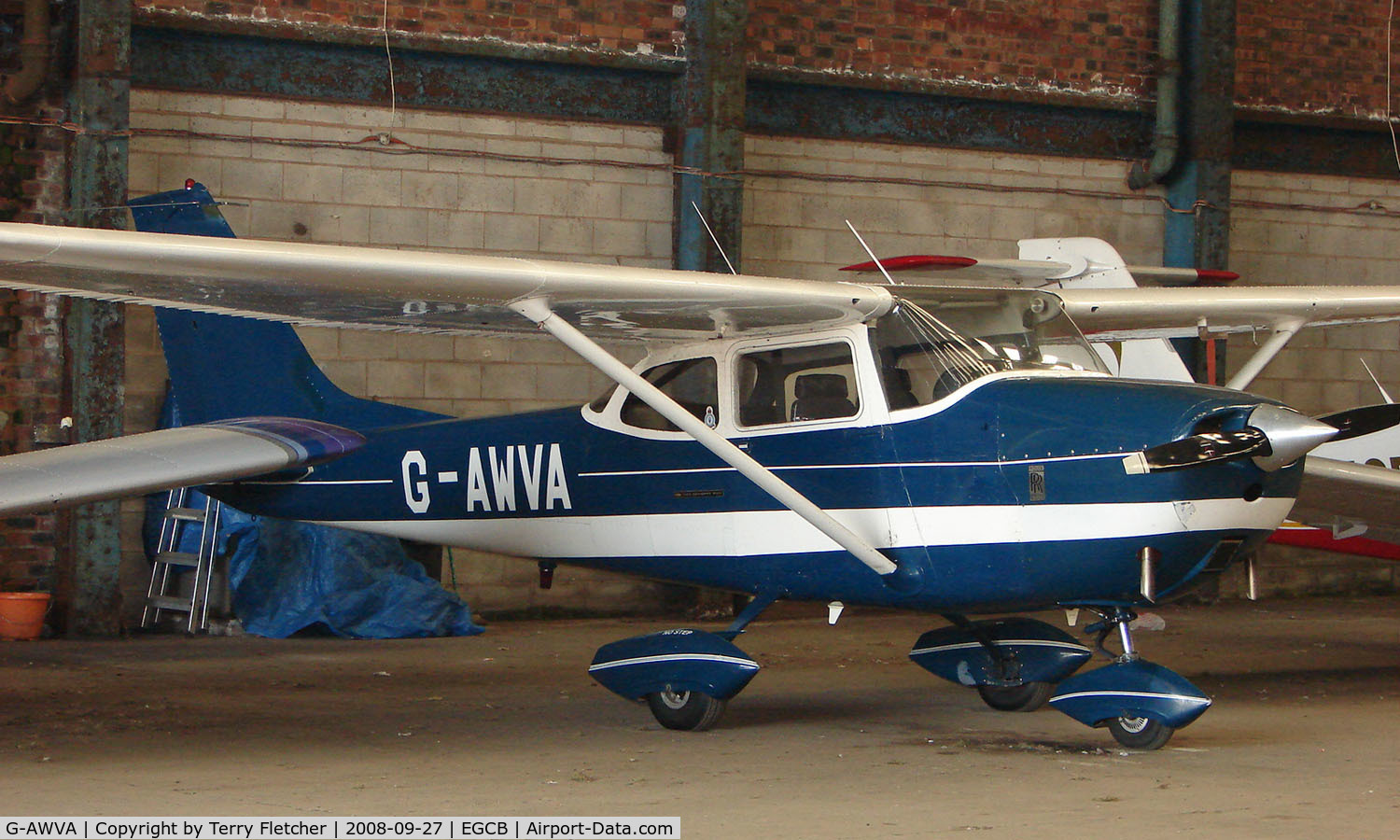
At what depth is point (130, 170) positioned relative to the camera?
10.9 meters

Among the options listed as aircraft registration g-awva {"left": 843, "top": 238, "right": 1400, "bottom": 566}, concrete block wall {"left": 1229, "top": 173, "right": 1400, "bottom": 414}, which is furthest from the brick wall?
aircraft registration g-awva {"left": 843, "top": 238, "right": 1400, "bottom": 566}

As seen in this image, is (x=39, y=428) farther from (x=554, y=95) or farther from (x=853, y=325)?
(x=853, y=325)

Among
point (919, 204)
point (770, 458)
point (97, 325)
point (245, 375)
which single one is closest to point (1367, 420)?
point (770, 458)

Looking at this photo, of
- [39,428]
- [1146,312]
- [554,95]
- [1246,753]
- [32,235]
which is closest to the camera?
[32,235]

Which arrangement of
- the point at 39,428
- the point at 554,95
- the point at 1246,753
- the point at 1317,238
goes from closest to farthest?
1. the point at 1246,753
2. the point at 39,428
3. the point at 554,95
4. the point at 1317,238

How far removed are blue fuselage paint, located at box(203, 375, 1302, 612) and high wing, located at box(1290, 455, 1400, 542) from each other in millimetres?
1593

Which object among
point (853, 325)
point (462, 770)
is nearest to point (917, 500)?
point (853, 325)

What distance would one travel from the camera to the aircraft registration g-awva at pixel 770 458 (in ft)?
19.2

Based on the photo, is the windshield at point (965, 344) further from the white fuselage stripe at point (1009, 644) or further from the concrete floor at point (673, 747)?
the concrete floor at point (673, 747)

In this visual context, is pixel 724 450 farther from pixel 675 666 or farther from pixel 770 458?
pixel 675 666

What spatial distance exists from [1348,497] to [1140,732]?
2566mm

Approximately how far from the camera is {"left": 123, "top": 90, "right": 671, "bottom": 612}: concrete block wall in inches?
437

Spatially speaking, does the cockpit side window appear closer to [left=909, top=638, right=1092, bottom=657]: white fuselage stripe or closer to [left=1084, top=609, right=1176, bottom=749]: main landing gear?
[left=909, top=638, right=1092, bottom=657]: white fuselage stripe

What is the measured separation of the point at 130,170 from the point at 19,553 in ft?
9.37
